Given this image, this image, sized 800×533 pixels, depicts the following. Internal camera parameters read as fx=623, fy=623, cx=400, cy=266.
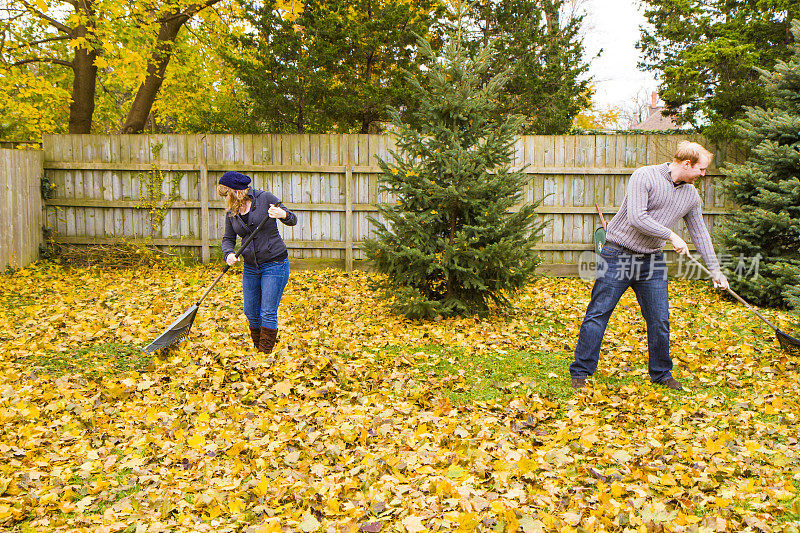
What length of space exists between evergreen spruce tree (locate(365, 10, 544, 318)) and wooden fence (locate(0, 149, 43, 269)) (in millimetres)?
6534

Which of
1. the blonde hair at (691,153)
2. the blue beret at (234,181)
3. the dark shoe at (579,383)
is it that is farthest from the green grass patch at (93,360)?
the blonde hair at (691,153)

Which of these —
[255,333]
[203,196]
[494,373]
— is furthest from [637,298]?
[203,196]

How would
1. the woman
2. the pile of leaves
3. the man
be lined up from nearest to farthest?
the pile of leaves, the man, the woman

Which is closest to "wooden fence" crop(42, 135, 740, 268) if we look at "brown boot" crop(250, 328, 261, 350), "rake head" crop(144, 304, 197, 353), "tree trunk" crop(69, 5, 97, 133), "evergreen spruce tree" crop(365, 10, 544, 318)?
"tree trunk" crop(69, 5, 97, 133)

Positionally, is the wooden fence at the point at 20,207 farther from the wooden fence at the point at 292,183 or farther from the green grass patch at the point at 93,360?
the green grass patch at the point at 93,360

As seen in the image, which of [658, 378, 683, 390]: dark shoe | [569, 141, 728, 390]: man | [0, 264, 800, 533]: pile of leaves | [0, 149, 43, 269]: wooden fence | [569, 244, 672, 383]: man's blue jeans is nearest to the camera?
[0, 264, 800, 533]: pile of leaves

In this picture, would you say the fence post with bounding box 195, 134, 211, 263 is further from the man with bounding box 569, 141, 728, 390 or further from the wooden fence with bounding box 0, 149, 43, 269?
the man with bounding box 569, 141, 728, 390

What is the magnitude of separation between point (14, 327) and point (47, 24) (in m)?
8.73

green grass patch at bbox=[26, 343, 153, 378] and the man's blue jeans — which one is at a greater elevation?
the man's blue jeans

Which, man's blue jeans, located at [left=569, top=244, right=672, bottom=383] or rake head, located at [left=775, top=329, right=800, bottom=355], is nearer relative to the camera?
man's blue jeans, located at [left=569, top=244, right=672, bottom=383]

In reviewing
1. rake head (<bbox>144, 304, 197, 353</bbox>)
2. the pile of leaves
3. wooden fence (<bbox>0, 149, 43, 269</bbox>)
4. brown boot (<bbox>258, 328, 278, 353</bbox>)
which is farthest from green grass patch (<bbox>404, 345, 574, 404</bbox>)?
wooden fence (<bbox>0, 149, 43, 269</bbox>)

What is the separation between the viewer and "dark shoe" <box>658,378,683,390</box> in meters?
4.94

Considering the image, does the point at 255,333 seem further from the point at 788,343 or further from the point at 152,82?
the point at 152,82

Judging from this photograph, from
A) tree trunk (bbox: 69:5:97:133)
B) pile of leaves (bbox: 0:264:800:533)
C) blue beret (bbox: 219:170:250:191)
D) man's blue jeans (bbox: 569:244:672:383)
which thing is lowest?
pile of leaves (bbox: 0:264:800:533)
